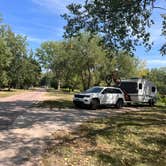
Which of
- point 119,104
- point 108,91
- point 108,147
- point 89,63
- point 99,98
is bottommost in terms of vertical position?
point 108,147

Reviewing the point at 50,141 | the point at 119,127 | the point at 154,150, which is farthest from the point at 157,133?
the point at 50,141

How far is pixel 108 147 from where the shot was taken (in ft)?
35.5

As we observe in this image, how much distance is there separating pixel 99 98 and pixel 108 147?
1550 cm

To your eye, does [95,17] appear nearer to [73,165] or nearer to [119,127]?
[119,127]

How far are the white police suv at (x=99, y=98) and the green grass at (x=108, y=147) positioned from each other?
1097 cm

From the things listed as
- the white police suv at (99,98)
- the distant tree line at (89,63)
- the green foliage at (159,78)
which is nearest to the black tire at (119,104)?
the white police suv at (99,98)

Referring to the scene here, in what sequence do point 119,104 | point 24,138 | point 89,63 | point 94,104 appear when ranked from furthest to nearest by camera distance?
point 89,63, point 119,104, point 94,104, point 24,138

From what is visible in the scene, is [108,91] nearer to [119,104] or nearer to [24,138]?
[119,104]

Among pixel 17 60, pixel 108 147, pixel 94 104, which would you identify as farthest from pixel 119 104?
pixel 17 60

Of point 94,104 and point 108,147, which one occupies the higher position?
point 94,104

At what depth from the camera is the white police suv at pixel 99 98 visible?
84.2ft

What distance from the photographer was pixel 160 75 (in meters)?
145

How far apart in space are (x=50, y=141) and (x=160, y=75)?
137883 mm

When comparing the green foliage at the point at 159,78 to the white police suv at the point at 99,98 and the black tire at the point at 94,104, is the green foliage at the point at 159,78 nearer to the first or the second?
the white police suv at the point at 99,98
